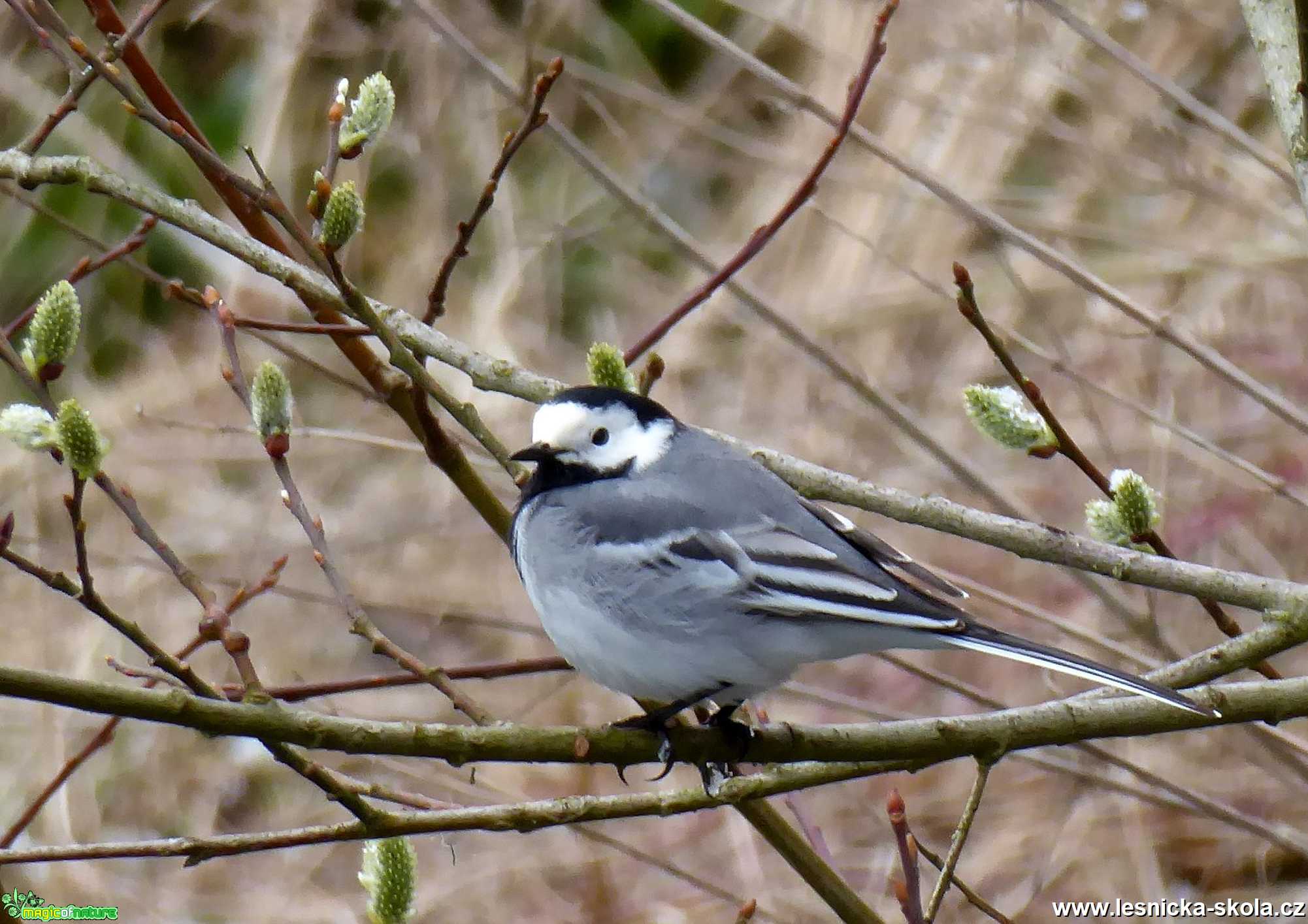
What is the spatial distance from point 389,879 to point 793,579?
0.89 metres

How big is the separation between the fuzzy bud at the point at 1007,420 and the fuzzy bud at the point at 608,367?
1.96ft

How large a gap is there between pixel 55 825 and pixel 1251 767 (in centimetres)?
460

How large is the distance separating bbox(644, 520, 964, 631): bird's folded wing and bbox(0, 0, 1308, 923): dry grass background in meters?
1.23

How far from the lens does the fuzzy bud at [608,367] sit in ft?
8.16

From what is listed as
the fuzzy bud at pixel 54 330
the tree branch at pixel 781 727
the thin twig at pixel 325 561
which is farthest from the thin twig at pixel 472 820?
A: the fuzzy bud at pixel 54 330

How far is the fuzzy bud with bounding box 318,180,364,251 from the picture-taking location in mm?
2076

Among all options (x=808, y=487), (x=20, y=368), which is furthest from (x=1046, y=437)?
(x=20, y=368)

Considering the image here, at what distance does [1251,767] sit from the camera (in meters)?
4.88

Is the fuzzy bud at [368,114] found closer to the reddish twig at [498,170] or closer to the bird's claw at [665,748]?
the reddish twig at [498,170]

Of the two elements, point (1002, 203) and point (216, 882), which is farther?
point (1002, 203)

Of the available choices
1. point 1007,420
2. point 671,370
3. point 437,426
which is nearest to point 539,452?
point 437,426

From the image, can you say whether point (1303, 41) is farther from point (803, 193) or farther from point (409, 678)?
point (409, 678)

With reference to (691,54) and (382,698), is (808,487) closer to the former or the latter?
(382,698)

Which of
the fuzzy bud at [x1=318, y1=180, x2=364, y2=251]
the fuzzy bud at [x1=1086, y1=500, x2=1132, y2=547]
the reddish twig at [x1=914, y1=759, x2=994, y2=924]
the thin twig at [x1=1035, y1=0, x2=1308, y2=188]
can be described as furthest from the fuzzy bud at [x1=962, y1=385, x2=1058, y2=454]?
the thin twig at [x1=1035, y1=0, x2=1308, y2=188]
